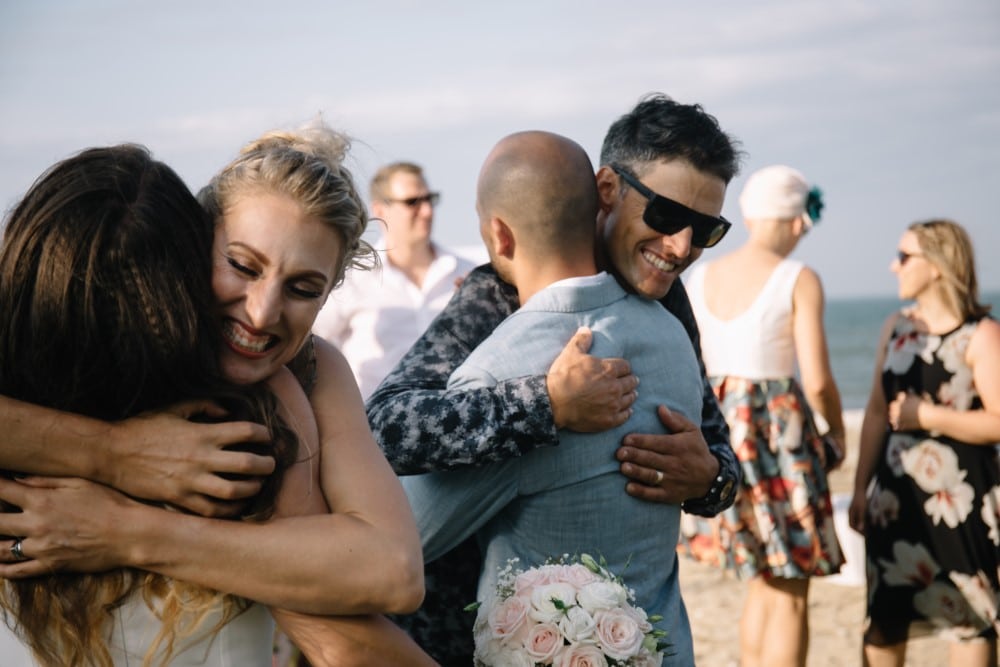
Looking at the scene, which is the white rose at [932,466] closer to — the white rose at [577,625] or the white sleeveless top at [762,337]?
the white sleeveless top at [762,337]

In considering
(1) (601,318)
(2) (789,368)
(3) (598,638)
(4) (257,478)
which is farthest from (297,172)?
(2) (789,368)

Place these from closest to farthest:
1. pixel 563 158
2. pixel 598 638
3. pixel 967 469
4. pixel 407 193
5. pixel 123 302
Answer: pixel 123 302, pixel 598 638, pixel 563 158, pixel 967 469, pixel 407 193

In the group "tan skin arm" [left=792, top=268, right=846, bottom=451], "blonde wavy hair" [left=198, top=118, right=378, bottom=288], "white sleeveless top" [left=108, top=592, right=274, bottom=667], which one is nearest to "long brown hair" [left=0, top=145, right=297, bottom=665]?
"white sleeveless top" [left=108, top=592, right=274, bottom=667]

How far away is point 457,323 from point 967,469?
12.1 feet

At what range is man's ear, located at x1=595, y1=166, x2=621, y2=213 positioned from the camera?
125 inches

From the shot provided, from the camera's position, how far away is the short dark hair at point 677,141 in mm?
3100

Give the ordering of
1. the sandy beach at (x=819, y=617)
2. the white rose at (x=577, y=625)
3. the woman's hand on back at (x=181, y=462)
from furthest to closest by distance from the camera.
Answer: the sandy beach at (x=819, y=617), the white rose at (x=577, y=625), the woman's hand on back at (x=181, y=462)

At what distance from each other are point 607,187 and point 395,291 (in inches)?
145

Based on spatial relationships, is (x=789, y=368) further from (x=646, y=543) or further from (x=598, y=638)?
(x=598, y=638)

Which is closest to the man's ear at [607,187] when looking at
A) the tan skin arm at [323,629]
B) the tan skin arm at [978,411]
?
the tan skin arm at [323,629]

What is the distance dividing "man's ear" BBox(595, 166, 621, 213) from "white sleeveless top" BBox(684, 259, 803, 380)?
2789 mm

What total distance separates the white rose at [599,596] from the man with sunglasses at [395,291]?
4.02 meters

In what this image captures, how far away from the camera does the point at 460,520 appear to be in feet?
8.61

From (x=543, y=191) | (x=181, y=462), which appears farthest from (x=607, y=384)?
(x=181, y=462)
